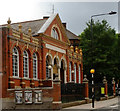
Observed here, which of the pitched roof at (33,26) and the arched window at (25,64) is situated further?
the pitched roof at (33,26)

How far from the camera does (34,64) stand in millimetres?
25312

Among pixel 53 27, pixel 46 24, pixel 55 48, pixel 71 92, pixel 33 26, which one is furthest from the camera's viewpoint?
pixel 53 27

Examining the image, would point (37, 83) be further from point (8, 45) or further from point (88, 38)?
point (88, 38)

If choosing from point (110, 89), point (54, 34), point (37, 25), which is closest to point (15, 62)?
point (37, 25)

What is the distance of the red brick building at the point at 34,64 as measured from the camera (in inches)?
728

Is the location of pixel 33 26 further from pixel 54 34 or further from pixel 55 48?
pixel 55 48

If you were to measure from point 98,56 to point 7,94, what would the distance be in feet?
81.1

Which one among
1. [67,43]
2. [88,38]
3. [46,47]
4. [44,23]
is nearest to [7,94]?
[46,47]

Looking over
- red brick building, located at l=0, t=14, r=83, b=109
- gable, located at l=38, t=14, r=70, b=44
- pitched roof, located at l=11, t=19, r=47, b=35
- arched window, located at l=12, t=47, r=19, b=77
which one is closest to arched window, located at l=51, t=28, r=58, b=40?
red brick building, located at l=0, t=14, r=83, b=109

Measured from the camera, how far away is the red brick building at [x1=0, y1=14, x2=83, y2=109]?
18.5m

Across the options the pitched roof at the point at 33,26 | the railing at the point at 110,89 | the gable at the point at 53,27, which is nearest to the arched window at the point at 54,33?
the gable at the point at 53,27

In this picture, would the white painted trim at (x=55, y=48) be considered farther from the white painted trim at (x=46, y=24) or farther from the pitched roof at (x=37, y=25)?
the pitched roof at (x=37, y=25)

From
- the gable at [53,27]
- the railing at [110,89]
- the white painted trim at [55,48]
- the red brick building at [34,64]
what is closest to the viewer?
the red brick building at [34,64]

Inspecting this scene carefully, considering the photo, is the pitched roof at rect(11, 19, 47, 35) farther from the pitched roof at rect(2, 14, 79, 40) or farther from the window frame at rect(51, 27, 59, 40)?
the window frame at rect(51, 27, 59, 40)
